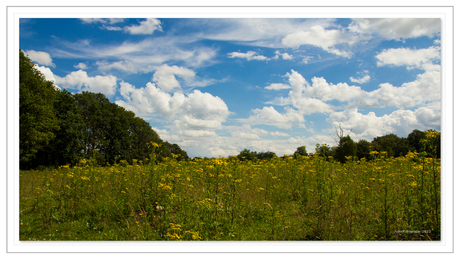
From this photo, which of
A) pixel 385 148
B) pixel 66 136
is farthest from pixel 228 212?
pixel 66 136

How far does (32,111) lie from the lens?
1248 cm

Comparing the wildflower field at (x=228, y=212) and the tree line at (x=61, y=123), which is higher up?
the tree line at (x=61, y=123)

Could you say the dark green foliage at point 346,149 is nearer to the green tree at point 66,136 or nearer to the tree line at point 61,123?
the tree line at point 61,123

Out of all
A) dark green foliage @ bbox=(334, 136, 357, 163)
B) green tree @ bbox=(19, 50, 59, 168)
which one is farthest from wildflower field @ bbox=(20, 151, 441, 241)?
green tree @ bbox=(19, 50, 59, 168)

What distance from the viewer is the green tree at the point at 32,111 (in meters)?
11.1

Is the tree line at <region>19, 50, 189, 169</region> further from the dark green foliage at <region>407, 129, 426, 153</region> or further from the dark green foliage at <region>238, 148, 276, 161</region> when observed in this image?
the dark green foliage at <region>407, 129, 426, 153</region>

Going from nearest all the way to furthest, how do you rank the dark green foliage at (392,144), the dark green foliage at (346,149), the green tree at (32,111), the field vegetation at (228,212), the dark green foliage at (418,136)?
1. the field vegetation at (228,212)
2. the dark green foliage at (418,136)
3. the dark green foliage at (392,144)
4. the green tree at (32,111)
5. the dark green foliage at (346,149)

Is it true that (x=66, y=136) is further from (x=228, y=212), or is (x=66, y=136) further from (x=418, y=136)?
(x=418, y=136)

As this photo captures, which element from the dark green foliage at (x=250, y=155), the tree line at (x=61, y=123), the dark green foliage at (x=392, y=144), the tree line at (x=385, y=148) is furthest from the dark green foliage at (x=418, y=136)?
the tree line at (x=61, y=123)

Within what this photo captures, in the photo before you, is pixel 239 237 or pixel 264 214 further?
pixel 264 214
